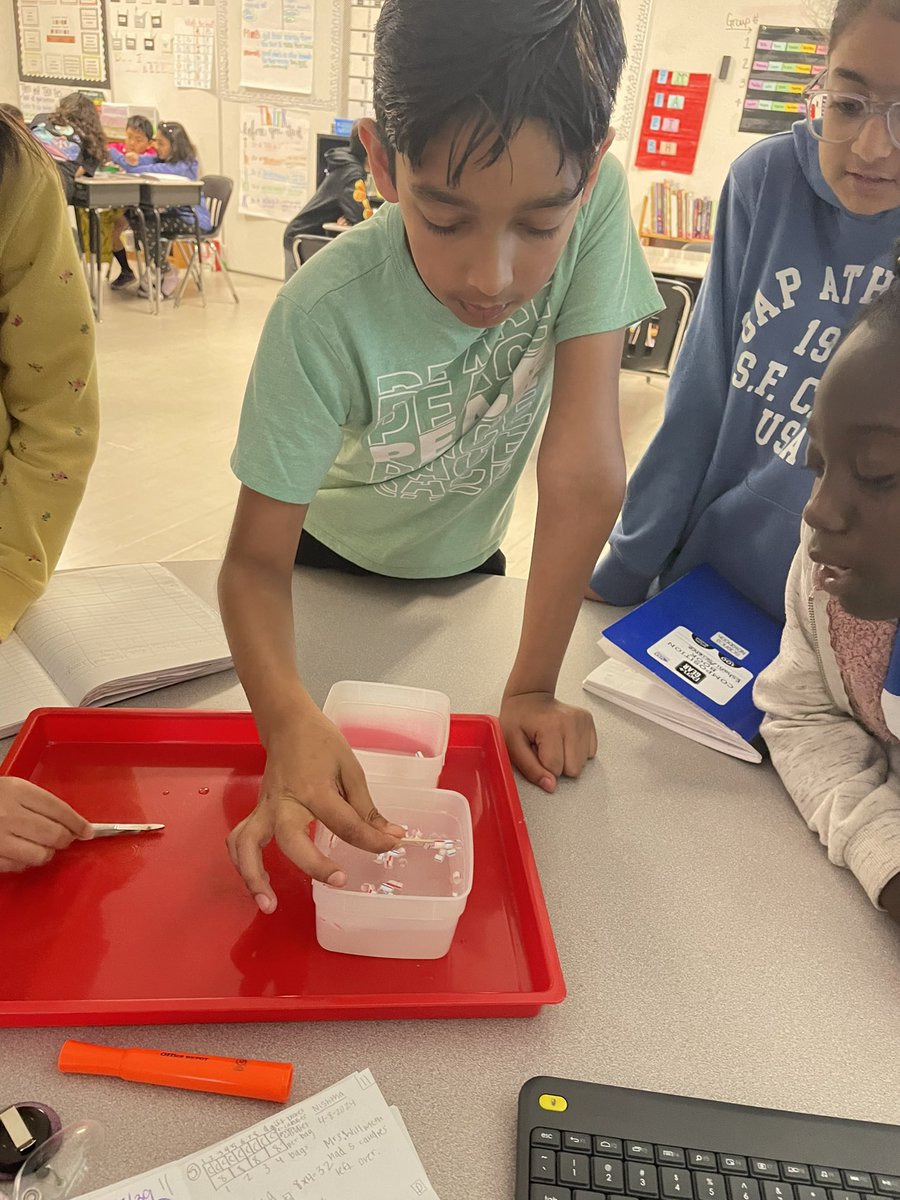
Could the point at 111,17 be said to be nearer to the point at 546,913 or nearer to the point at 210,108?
the point at 210,108

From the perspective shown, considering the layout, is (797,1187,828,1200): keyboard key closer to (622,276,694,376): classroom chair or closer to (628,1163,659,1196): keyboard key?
(628,1163,659,1196): keyboard key

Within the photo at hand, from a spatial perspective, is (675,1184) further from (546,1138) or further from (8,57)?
(8,57)

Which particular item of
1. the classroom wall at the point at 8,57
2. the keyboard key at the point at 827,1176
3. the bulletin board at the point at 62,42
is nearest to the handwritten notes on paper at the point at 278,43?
the bulletin board at the point at 62,42

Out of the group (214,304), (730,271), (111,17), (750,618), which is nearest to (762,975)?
(750,618)

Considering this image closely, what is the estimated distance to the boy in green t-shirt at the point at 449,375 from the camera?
22.1 inches

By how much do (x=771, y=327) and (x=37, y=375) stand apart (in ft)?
2.60

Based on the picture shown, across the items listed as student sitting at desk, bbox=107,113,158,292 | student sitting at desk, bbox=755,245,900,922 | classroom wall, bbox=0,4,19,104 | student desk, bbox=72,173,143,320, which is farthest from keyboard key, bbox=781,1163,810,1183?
classroom wall, bbox=0,4,19,104

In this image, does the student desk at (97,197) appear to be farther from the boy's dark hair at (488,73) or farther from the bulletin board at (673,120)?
the boy's dark hair at (488,73)

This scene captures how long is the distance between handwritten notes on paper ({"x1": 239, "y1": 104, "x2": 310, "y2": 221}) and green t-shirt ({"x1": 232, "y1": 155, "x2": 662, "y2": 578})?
19.0 feet

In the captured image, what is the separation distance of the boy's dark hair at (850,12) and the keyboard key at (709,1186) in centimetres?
86

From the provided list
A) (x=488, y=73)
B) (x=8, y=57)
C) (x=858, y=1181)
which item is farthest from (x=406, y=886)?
(x=8, y=57)

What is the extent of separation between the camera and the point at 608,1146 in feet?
1.56

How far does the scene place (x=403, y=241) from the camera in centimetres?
76

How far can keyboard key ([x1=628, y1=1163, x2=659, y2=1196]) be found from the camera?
0.46 m
